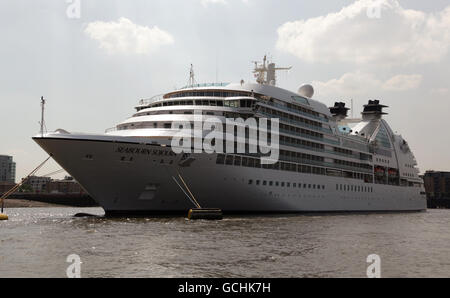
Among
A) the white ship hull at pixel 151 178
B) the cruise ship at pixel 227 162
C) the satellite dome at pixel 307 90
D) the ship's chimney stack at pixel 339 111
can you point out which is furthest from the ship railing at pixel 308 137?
the ship's chimney stack at pixel 339 111

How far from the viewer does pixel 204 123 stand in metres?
39.2

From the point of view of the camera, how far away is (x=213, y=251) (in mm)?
21422

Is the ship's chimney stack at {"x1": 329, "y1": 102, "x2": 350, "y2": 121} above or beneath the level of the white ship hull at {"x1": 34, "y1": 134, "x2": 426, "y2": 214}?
above

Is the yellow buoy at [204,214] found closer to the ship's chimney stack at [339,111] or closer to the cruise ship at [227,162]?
the cruise ship at [227,162]

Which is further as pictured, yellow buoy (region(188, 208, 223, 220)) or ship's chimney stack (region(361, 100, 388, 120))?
ship's chimney stack (region(361, 100, 388, 120))

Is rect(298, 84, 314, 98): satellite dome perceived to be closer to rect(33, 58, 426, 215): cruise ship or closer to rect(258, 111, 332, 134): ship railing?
rect(33, 58, 426, 215): cruise ship

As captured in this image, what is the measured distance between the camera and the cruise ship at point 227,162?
35.0m

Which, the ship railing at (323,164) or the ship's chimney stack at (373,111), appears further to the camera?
the ship's chimney stack at (373,111)

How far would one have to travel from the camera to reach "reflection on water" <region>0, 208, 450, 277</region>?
1725 cm

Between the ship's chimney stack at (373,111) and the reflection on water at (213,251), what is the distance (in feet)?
141

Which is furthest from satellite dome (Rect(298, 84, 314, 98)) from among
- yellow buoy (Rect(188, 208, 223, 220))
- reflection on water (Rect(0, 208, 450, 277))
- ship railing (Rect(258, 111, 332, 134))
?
reflection on water (Rect(0, 208, 450, 277))

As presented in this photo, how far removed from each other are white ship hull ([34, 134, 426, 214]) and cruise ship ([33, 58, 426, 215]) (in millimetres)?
78
